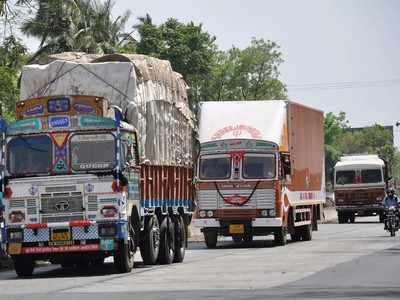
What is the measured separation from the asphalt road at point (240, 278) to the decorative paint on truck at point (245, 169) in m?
2.30

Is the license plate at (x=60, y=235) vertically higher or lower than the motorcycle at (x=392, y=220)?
lower

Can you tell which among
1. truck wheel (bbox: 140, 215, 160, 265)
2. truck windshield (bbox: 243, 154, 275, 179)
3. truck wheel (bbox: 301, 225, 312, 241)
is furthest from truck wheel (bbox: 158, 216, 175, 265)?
truck wheel (bbox: 301, 225, 312, 241)

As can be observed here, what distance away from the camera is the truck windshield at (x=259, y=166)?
32.7m

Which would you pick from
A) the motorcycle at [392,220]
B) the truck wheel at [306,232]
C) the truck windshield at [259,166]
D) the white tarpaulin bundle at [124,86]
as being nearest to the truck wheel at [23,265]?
the white tarpaulin bundle at [124,86]

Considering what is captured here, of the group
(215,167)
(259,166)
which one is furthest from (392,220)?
(215,167)

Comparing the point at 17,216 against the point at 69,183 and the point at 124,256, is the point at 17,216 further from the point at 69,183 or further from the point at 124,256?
the point at 124,256

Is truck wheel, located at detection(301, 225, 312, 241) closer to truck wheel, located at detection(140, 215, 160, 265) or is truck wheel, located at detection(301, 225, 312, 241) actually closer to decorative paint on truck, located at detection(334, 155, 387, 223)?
truck wheel, located at detection(140, 215, 160, 265)

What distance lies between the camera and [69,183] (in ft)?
73.0

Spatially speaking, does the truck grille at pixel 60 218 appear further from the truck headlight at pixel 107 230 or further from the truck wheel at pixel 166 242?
the truck wheel at pixel 166 242

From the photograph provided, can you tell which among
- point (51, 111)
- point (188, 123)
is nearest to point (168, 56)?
point (188, 123)

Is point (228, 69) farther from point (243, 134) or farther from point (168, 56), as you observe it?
point (243, 134)

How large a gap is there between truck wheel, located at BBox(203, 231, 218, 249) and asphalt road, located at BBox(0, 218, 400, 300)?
3559 millimetres

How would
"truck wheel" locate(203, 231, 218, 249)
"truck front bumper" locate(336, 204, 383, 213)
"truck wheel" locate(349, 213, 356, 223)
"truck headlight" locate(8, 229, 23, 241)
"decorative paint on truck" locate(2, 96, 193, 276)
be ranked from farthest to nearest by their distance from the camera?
"truck wheel" locate(349, 213, 356, 223) → "truck front bumper" locate(336, 204, 383, 213) → "truck wheel" locate(203, 231, 218, 249) → "truck headlight" locate(8, 229, 23, 241) → "decorative paint on truck" locate(2, 96, 193, 276)

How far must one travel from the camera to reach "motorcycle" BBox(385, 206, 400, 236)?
39188 mm
